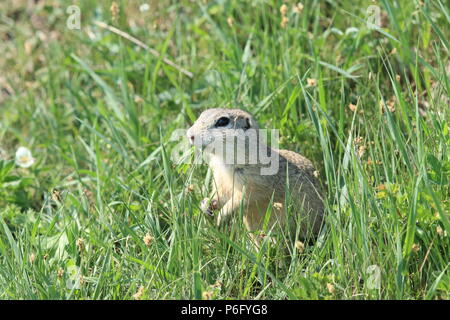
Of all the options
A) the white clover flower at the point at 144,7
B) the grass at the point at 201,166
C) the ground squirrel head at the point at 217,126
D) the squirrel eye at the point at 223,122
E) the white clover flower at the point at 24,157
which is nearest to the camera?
the grass at the point at 201,166

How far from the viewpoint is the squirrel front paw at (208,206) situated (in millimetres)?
3785

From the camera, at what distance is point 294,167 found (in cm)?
401

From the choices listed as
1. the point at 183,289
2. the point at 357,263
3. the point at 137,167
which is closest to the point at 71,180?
the point at 137,167

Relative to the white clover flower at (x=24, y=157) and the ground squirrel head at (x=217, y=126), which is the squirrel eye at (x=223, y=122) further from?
the white clover flower at (x=24, y=157)

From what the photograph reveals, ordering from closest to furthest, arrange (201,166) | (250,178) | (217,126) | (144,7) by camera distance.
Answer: (217,126) < (250,178) < (201,166) < (144,7)

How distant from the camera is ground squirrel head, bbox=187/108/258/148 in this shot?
12.0 feet

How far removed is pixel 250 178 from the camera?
391cm

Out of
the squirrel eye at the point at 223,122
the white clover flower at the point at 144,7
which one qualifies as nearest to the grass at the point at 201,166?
the white clover flower at the point at 144,7

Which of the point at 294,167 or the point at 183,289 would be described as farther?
the point at 294,167

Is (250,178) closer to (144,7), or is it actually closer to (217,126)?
(217,126)

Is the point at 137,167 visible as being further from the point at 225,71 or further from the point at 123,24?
the point at 123,24

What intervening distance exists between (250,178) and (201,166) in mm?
469

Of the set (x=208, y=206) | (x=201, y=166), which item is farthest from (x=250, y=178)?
(x=201, y=166)
